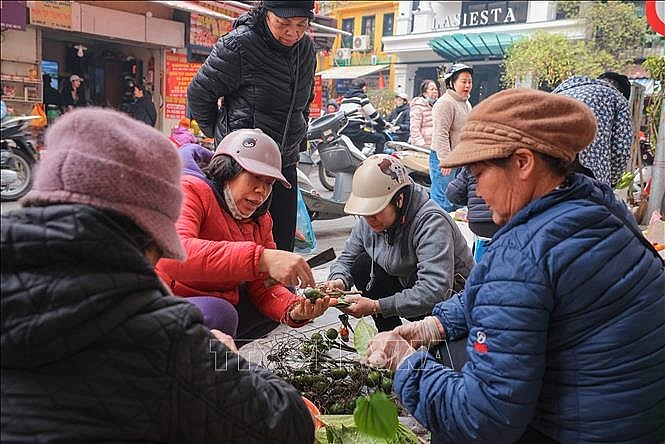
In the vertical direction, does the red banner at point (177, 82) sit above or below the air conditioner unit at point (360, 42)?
below

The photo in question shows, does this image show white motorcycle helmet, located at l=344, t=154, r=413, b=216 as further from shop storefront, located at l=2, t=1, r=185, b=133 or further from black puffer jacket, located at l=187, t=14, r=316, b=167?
shop storefront, located at l=2, t=1, r=185, b=133

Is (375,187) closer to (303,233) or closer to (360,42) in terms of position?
(303,233)

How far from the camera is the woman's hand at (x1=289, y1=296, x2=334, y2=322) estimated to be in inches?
76.0

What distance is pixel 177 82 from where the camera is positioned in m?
2.35

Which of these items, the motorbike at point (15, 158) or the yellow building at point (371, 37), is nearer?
the motorbike at point (15, 158)

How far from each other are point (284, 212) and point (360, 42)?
38.9ft

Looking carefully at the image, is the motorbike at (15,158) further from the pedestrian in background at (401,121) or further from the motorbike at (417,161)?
the pedestrian in background at (401,121)

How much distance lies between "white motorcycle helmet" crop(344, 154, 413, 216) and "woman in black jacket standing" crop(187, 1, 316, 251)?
2.06ft

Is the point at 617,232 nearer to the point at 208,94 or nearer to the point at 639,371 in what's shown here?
the point at 639,371

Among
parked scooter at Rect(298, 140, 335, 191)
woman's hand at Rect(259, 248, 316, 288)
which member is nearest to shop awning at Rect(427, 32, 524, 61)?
parked scooter at Rect(298, 140, 335, 191)

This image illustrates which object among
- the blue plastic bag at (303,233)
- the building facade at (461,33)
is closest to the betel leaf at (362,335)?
the blue plastic bag at (303,233)

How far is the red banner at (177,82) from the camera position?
88.4 inches

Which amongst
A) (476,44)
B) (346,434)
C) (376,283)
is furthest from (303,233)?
(476,44)

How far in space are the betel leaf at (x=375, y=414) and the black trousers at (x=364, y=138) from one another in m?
5.13
